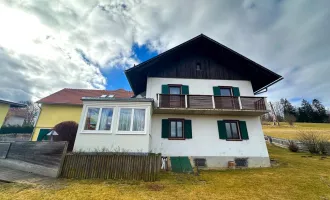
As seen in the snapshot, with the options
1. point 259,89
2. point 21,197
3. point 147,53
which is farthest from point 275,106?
point 21,197

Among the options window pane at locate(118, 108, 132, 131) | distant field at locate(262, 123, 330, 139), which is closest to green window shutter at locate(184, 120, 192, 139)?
window pane at locate(118, 108, 132, 131)

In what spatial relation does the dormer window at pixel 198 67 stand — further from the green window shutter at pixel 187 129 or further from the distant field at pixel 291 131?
the distant field at pixel 291 131

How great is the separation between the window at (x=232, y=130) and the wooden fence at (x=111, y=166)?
266 inches

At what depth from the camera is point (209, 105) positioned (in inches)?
447

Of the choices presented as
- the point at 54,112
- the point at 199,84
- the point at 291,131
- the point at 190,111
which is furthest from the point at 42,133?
the point at 291,131

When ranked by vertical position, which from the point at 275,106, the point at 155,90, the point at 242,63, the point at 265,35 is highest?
the point at 275,106

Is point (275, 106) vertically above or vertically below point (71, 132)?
above

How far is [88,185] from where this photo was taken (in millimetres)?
6336

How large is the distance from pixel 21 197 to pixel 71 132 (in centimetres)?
766

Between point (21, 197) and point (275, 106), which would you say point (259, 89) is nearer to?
point (21, 197)

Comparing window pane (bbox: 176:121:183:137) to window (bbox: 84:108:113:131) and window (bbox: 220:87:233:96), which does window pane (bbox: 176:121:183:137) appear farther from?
window (bbox: 84:108:113:131)

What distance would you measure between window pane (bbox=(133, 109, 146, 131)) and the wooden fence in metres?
2.01

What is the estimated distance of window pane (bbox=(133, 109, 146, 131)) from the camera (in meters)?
9.21

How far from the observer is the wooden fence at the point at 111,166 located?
287 inches
